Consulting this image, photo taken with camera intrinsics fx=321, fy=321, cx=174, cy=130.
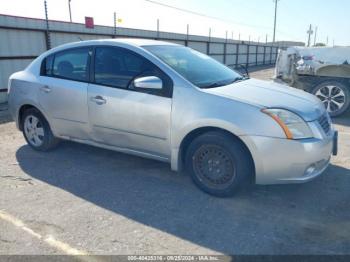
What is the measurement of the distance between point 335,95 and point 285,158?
507 cm

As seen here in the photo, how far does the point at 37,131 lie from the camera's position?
15.8ft

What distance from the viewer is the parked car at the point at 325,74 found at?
7227 millimetres

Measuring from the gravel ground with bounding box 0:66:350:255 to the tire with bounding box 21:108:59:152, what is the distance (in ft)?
1.52

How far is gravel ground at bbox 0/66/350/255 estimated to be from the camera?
2641 mm

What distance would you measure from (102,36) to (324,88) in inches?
355

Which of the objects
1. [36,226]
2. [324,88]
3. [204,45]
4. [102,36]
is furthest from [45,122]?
[204,45]

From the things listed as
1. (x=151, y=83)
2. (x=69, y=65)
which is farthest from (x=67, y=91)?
(x=151, y=83)

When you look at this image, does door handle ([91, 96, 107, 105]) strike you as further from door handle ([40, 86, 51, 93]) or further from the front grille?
the front grille

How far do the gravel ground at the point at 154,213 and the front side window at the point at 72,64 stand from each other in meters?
1.21

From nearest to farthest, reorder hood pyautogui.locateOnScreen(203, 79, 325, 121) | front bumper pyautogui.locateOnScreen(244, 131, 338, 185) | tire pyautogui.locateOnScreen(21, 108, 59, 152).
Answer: front bumper pyautogui.locateOnScreen(244, 131, 338, 185) → hood pyautogui.locateOnScreen(203, 79, 325, 121) → tire pyautogui.locateOnScreen(21, 108, 59, 152)

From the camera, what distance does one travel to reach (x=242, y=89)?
354 cm

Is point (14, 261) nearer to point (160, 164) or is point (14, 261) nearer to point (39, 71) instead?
point (160, 164)

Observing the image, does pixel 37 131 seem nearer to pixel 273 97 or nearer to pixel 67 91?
pixel 67 91

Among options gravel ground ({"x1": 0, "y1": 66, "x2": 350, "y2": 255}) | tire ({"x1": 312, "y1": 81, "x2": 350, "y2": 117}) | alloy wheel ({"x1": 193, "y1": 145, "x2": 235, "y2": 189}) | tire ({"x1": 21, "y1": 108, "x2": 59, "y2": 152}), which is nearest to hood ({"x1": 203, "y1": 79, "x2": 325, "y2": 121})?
alloy wheel ({"x1": 193, "y1": 145, "x2": 235, "y2": 189})
